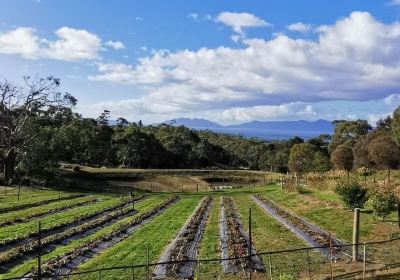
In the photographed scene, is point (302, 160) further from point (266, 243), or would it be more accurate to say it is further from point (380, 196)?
point (266, 243)

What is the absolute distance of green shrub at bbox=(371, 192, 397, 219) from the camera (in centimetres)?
3250

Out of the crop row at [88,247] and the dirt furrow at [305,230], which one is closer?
the crop row at [88,247]

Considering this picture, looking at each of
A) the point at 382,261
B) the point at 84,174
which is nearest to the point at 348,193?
the point at 382,261

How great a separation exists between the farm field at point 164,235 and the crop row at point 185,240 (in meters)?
0.05

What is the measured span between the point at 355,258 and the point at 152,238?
41.7 feet

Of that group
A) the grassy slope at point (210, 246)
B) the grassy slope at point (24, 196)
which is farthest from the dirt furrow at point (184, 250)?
the grassy slope at point (24, 196)

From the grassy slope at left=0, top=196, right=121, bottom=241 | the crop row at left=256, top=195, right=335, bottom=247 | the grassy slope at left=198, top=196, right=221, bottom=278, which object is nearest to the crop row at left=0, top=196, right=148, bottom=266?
the grassy slope at left=0, top=196, right=121, bottom=241

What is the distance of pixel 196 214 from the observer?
42531 mm

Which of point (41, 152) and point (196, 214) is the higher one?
point (41, 152)

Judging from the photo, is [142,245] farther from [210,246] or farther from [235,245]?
[235,245]

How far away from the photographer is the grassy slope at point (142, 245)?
23881 mm

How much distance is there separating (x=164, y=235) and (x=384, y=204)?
47.8 ft

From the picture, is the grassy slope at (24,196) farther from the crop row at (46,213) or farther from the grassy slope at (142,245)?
the grassy slope at (142,245)

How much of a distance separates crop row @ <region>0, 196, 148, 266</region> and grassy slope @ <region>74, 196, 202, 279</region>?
3.36 meters
